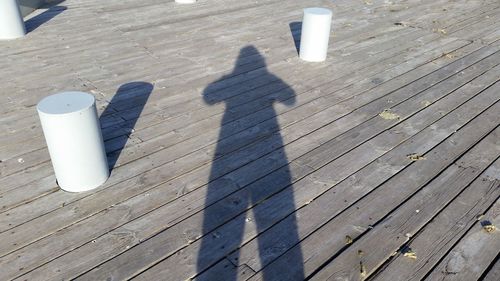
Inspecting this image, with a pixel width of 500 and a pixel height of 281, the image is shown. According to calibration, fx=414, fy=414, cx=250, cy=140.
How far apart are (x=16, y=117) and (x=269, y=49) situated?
364cm

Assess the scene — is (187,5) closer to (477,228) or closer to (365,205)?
(365,205)

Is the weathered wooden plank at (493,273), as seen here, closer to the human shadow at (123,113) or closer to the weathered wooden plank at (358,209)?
the weathered wooden plank at (358,209)

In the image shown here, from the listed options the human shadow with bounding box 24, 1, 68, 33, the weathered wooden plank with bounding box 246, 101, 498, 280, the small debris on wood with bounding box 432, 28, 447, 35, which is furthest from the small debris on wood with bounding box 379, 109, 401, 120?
the human shadow with bounding box 24, 1, 68, 33

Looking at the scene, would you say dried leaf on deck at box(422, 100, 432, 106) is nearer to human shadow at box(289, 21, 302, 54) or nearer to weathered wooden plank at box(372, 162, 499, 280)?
weathered wooden plank at box(372, 162, 499, 280)

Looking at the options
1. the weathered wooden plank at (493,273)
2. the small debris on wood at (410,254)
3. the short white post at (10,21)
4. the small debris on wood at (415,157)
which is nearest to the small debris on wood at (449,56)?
Answer: the small debris on wood at (415,157)

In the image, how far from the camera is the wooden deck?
110 inches

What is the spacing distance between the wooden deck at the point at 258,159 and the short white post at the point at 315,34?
0.23 m

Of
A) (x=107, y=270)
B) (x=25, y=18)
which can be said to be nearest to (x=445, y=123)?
(x=107, y=270)

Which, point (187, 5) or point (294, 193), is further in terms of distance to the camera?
point (187, 5)

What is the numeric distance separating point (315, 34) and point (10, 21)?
464 cm

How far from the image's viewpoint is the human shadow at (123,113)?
3941mm

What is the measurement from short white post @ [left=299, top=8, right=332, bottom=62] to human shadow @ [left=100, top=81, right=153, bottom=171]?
2.26 m

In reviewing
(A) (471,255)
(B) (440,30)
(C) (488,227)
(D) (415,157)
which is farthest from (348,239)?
(B) (440,30)

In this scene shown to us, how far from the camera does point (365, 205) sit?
10.8ft
